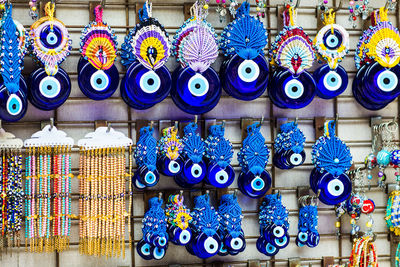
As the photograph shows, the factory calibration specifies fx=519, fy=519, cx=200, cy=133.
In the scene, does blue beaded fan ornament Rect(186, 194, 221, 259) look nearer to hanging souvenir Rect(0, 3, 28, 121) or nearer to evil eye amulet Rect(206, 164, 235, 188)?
evil eye amulet Rect(206, 164, 235, 188)

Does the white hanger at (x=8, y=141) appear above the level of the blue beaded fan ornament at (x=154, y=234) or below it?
above

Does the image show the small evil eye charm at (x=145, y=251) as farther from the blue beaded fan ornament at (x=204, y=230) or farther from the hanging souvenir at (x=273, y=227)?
the hanging souvenir at (x=273, y=227)

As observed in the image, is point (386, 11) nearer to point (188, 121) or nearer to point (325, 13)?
point (325, 13)

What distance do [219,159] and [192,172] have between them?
153 millimetres

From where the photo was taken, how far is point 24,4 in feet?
8.63

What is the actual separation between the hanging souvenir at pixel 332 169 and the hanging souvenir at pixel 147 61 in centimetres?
87

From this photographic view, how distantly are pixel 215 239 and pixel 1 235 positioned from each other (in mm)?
1012

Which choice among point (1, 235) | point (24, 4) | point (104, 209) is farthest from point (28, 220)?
point (24, 4)

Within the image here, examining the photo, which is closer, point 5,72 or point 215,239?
point 5,72

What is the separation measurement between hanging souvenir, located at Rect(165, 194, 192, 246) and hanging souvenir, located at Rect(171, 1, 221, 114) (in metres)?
0.49

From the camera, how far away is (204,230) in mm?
2568

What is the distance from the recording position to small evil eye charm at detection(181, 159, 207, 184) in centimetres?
257

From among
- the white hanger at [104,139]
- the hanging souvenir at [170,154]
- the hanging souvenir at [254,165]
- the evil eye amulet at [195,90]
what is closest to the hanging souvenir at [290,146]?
the hanging souvenir at [254,165]

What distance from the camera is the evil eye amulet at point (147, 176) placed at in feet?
8.26
